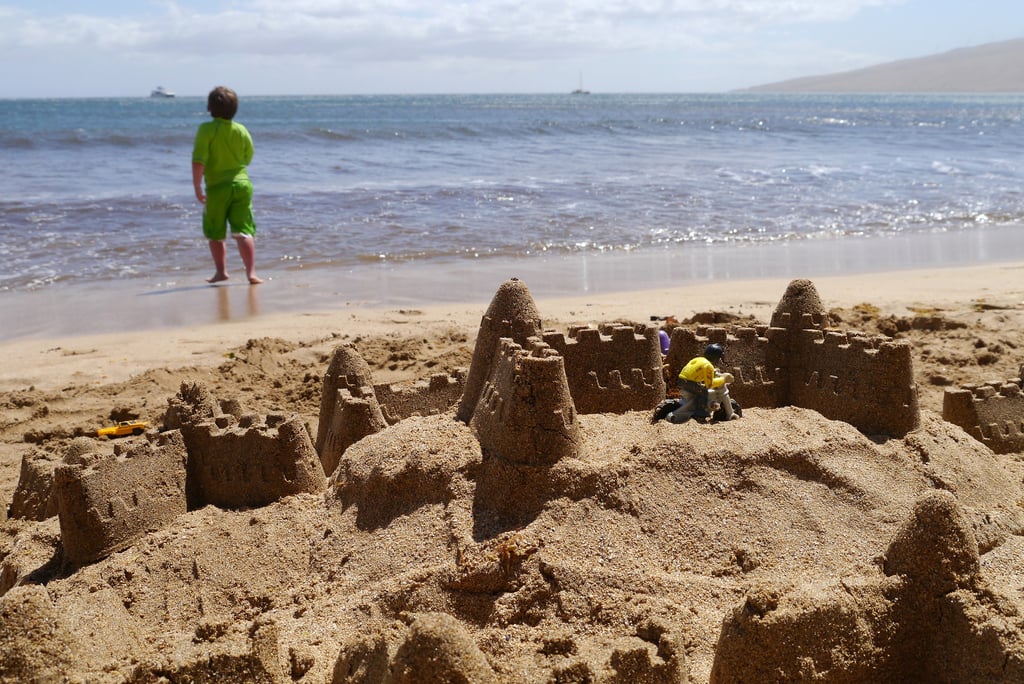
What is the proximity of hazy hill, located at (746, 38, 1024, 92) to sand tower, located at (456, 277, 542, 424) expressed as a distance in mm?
166390

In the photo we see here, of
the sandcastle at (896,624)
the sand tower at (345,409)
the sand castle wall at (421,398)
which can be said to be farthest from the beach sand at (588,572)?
the sand castle wall at (421,398)

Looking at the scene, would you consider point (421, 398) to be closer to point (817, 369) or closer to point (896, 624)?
point (817, 369)

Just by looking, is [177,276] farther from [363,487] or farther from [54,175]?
[54,175]

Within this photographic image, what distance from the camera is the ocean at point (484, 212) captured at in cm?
1183

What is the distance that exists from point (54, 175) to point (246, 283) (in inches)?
513

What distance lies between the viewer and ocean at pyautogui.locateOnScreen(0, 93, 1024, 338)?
11828 mm

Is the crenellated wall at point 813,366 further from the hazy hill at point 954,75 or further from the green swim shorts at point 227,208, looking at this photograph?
the hazy hill at point 954,75

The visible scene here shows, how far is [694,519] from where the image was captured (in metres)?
3.35

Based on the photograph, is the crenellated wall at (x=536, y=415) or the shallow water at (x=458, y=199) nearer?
the crenellated wall at (x=536, y=415)

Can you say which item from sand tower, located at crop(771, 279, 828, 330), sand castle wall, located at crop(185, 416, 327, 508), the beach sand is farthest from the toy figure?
sand castle wall, located at crop(185, 416, 327, 508)

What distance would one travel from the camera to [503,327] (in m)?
4.08

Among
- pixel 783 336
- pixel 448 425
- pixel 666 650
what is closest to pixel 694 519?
pixel 666 650

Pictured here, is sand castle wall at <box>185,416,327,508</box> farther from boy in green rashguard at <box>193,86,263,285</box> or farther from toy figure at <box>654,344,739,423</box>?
boy in green rashguard at <box>193,86,263,285</box>

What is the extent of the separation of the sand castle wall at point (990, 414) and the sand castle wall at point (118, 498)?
344 centimetres
